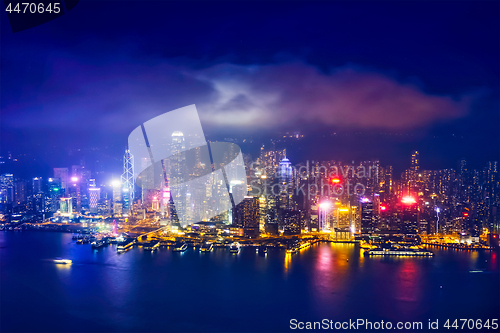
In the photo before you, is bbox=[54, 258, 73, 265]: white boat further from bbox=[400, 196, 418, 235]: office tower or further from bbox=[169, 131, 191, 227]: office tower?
bbox=[400, 196, 418, 235]: office tower

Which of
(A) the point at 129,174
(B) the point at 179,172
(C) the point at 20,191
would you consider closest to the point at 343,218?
(B) the point at 179,172

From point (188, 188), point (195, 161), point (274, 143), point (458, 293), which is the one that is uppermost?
point (274, 143)

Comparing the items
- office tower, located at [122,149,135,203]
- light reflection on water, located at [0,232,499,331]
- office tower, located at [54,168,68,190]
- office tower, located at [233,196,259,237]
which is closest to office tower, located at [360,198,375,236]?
light reflection on water, located at [0,232,499,331]

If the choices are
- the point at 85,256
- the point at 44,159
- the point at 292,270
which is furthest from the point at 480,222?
the point at 44,159

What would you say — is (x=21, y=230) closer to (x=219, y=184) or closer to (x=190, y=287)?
(x=219, y=184)

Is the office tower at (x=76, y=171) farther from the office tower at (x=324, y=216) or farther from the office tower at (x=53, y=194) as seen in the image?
the office tower at (x=324, y=216)

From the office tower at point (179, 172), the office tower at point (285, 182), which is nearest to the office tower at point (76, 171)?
the office tower at point (179, 172)
